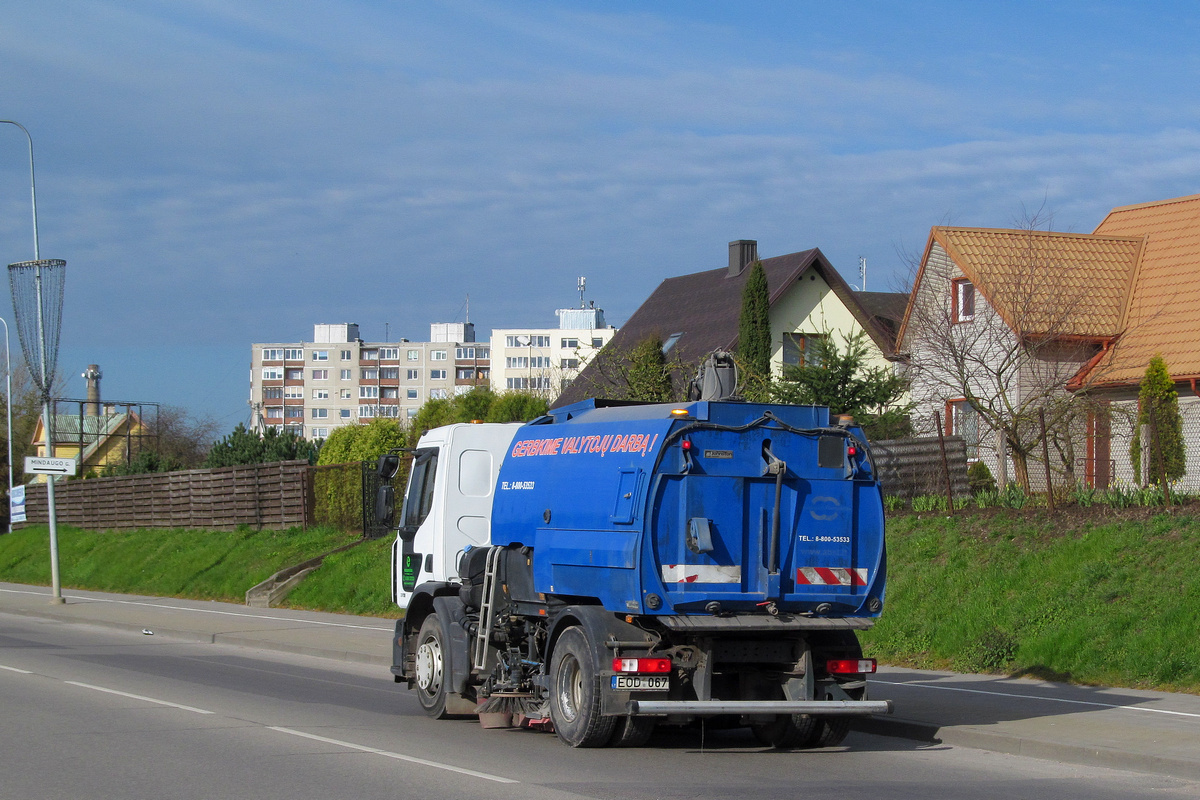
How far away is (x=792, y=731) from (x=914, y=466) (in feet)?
36.9

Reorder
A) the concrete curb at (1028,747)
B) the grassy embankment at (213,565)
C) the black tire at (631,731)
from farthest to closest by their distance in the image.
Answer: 1. the grassy embankment at (213,565)
2. the black tire at (631,731)
3. the concrete curb at (1028,747)

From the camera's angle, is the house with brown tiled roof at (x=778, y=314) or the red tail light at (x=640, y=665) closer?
the red tail light at (x=640, y=665)

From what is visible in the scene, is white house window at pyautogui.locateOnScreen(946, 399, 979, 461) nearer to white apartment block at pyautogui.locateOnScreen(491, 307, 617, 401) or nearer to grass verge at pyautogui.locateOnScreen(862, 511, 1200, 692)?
grass verge at pyautogui.locateOnScreen(862, 511, 1200, 692)

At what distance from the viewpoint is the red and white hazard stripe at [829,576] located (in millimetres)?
10008

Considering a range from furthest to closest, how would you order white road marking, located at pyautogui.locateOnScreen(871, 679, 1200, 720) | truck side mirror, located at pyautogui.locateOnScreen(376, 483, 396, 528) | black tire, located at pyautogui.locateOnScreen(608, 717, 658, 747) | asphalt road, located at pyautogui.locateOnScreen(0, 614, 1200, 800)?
truck side mirror, located at pyautogui.locateOnScreen(376, 483, 396, 528)
white road marking, located at pyautogui.locateOnScreen(871, 679, 1200, 720)
black tire, located at pyautogui.locateOnScreen(608, 717, 658, 747)
asphalt road, located at pyautogui.locateOnScreen(0, 614, 1200, 800)

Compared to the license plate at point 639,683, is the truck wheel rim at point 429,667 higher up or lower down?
lower down

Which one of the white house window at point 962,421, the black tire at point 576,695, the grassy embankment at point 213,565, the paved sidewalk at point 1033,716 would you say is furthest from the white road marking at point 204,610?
the white house window at point 962,421

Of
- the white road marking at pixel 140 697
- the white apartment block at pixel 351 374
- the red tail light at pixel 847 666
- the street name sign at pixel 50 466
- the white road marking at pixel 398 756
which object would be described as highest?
the white apartment block at pixel 351 374

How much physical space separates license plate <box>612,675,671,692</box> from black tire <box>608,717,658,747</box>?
411 mm

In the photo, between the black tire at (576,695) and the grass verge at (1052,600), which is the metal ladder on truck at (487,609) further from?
the grass verge at (1052,600)

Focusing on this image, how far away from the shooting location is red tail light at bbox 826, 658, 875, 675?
401 inches

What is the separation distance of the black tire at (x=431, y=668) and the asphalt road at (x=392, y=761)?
0.82 ft

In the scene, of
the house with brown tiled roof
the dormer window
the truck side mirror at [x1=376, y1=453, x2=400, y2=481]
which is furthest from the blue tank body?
the house with brown tiled roof

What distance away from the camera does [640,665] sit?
9.59 metres
